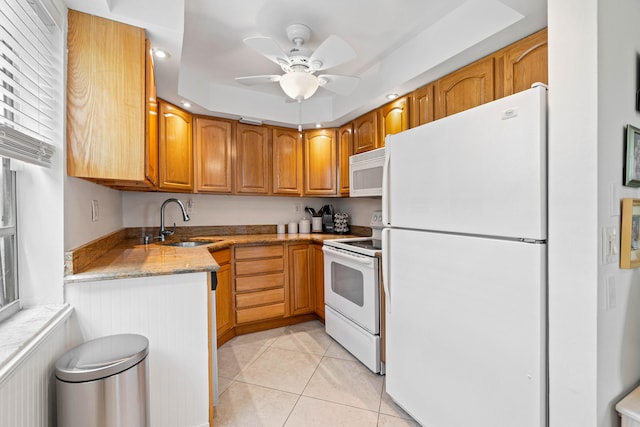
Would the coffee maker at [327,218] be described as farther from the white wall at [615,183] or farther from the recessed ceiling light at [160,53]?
the white wall at [615,183]

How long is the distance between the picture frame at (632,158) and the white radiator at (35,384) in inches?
80.1

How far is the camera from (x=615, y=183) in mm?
1022

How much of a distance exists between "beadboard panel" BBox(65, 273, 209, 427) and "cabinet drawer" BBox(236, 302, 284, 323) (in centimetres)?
134

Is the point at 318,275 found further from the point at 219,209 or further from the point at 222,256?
the point at 219,209

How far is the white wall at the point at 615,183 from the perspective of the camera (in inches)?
38.2

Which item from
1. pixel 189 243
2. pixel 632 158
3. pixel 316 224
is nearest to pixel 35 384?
pixel 189 243

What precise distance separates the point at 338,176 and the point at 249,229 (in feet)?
3.99

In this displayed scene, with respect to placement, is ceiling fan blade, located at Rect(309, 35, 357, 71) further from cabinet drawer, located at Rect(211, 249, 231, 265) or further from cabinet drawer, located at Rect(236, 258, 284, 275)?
cabinet drawer, located at Rect(236, 258, 284, 275)

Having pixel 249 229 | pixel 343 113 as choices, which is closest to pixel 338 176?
pixel 343 113

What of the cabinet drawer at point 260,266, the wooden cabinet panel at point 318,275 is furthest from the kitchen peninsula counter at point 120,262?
the wooden cabinet panel at point 318,275

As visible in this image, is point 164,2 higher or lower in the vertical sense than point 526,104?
higher

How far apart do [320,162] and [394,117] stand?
3.66ft

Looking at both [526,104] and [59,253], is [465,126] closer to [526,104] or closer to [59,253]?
[526,104]

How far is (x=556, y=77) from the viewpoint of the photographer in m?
1.04
